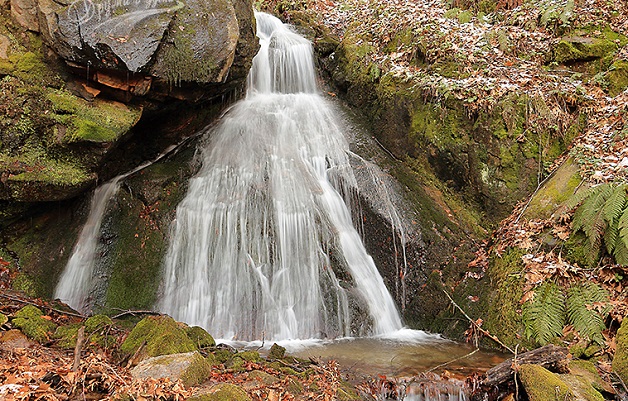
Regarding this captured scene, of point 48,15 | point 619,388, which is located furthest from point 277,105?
point 619,388

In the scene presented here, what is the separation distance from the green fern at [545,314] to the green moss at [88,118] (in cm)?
692

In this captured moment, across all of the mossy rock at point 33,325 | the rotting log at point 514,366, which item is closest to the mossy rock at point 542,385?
the rotting log at point 514,366

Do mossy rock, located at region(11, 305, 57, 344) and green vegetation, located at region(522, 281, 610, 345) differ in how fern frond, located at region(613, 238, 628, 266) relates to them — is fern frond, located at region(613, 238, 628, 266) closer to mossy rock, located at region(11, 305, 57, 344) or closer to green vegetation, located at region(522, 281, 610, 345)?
green vegetation, located at region(522, 281, 610, 345)

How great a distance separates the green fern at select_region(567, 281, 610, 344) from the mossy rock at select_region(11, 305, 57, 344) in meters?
6.16

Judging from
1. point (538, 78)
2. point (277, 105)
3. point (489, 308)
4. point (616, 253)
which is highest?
point (538, 78)

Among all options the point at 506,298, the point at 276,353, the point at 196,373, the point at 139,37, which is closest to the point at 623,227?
the point at 506,298

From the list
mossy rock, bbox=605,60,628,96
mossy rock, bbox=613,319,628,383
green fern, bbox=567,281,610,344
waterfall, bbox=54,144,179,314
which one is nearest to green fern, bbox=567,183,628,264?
green fern, bbox=567,281,610,344

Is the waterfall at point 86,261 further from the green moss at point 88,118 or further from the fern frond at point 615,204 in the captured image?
the fern frond at point 615,204

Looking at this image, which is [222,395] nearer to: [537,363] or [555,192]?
[537,363]

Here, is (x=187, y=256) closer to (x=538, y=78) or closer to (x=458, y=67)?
(x=458, y=67)

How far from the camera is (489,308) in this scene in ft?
19.9

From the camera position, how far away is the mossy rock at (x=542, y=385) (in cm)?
360

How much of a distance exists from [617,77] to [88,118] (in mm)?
9971

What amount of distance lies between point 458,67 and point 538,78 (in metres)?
1.60
